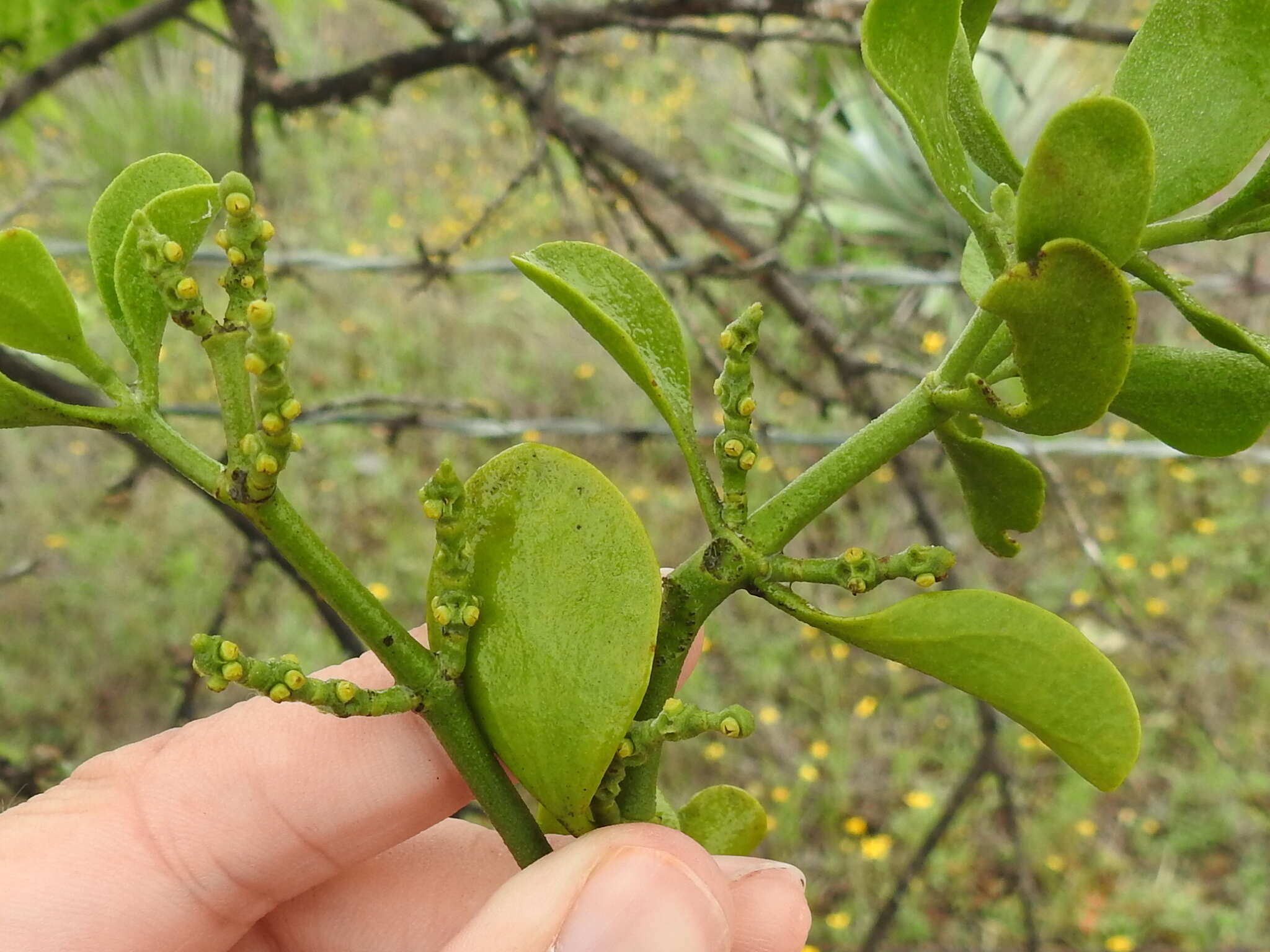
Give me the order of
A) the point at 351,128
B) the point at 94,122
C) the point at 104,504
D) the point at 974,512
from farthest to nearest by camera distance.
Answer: the point at 351,128 < the point at 94,122 < the point at 104,504 < the point at 974,512

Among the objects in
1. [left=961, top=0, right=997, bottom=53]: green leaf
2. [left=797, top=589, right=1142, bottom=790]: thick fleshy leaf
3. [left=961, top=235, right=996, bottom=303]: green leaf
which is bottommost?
[left=797, top=589, right=1142, bottom=790]: thick fleshy leaf

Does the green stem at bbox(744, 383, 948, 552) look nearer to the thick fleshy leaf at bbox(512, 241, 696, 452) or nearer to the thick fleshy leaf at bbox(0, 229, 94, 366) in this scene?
the thick fleshy leaf at bbox(512, 241, 696, 452)

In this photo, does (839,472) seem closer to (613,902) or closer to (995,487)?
(995,487)

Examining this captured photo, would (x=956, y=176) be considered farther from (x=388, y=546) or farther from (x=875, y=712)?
(x=388, y=546)

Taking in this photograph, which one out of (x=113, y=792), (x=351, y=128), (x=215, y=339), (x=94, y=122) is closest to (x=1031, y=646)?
(x=215, y=339)

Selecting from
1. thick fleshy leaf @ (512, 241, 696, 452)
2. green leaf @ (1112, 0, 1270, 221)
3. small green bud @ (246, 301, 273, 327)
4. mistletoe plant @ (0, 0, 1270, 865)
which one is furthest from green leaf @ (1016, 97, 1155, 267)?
small green bud @ (246, 301, 273, 327)
